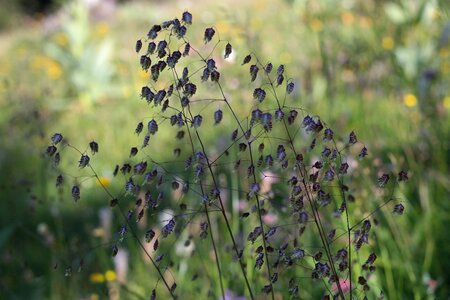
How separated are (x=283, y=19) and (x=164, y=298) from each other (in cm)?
605

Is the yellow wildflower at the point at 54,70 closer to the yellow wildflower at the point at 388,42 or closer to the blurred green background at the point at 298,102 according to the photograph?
the blurred green background at the point at 298,102

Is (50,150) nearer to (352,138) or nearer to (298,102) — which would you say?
(352,138)

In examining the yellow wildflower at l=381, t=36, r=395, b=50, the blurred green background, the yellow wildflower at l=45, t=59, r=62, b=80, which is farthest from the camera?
the yellow wildflower at l=45, t=59, r=62, b=80

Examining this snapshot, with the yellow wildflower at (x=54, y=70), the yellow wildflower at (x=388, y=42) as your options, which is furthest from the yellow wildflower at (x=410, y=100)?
the yellow wildflower at (x=54, y=70)

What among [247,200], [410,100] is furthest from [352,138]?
[410,100]

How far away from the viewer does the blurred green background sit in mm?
2182

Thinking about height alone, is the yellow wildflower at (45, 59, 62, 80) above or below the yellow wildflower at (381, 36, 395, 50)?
above

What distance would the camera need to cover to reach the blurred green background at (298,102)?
7.16ft

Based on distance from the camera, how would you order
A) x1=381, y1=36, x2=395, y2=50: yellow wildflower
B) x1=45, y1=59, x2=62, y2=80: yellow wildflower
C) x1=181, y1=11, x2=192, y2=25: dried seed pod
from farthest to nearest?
1. x1=45, y1=59, x2=62, y2=80: yellow wildflower
2. x1=381, y1=36, x2=395, y2=50: yellow wildflower
3. x1=181, y1=11, x2=192, y2=25: dried seed pod

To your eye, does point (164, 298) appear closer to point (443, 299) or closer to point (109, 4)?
point (443, 299)

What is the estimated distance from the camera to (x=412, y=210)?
2342mm

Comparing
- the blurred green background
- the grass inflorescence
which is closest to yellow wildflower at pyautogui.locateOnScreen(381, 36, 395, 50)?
the blurred green background

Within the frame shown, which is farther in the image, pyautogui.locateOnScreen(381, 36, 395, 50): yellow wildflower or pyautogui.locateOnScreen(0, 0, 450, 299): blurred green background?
pyautogui.locateOnScreen(381, 36, 395, 50): yellow wildflower

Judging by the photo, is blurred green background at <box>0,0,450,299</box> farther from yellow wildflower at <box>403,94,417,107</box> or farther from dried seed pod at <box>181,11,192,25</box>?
dried seed pod at <box>181,11,192,25</box>
